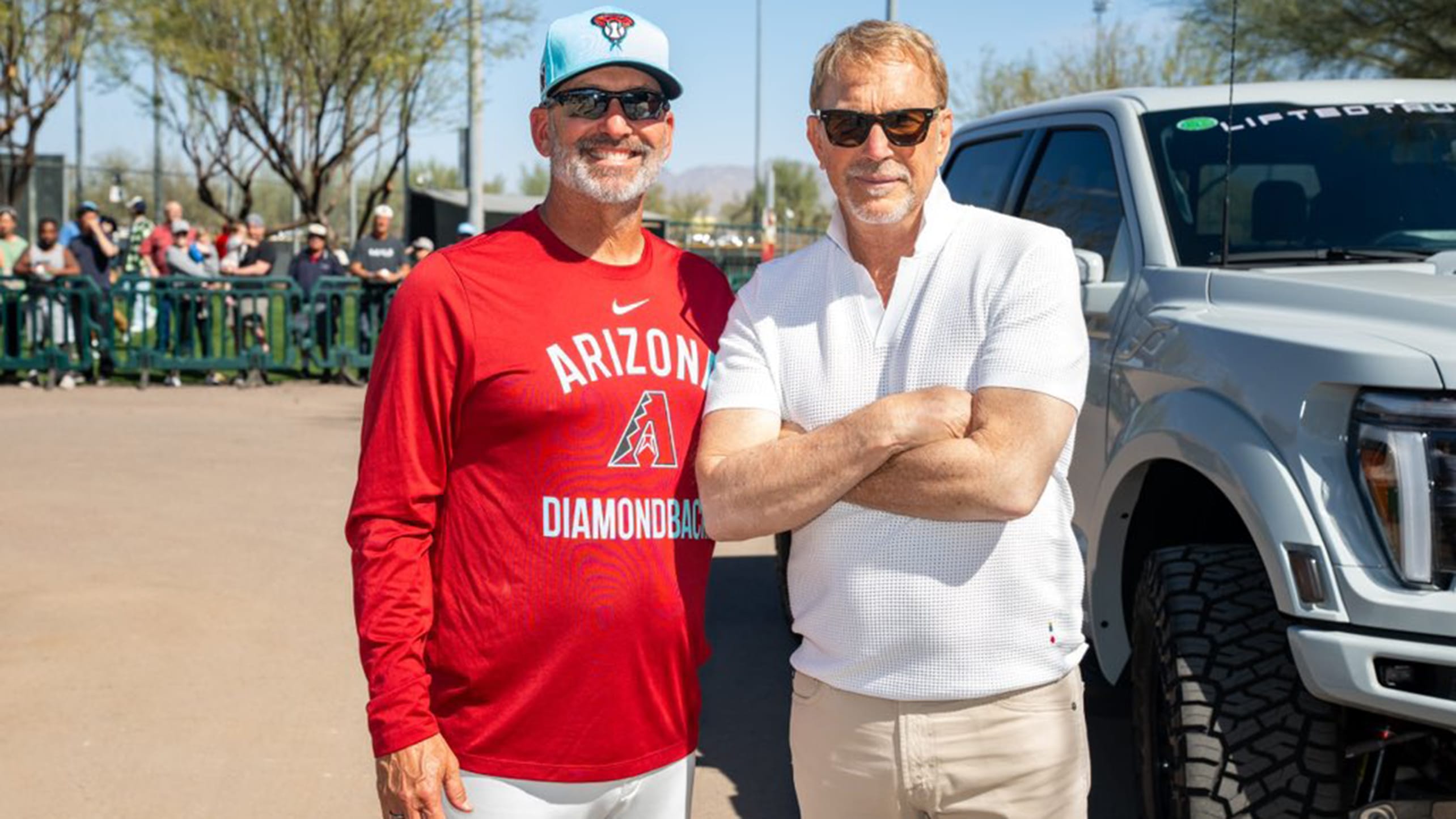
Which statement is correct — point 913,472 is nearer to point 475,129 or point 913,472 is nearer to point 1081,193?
point 1081,193

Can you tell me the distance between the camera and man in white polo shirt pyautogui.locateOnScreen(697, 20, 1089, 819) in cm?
249

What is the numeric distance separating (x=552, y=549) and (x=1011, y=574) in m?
0.76

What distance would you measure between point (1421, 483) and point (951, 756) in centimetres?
120

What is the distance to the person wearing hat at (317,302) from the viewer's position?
16.8 meters

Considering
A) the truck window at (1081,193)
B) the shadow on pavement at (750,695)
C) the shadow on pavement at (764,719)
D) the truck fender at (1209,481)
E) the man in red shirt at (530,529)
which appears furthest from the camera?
the shadow on pavement at (750,695)

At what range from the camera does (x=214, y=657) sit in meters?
6.35

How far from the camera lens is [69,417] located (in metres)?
13.6

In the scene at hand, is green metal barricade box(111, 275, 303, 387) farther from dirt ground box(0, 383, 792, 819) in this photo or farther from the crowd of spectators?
dirt ground box(0, 383, 792, 819)

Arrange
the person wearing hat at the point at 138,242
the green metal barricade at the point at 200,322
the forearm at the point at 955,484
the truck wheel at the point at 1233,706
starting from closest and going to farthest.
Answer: the forearm at the point at 955,484
the truck wheel at the point at 1233,706
the green metal barricade at the point at 200,322
the person wearing hat at the point at 138,242

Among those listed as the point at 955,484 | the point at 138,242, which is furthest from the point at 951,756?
the point at 138,242

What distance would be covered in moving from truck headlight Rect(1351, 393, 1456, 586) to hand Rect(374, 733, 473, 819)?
1881mm

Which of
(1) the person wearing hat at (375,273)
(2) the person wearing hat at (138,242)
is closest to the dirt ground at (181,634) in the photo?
(1) the person wearing hat at (375,273)

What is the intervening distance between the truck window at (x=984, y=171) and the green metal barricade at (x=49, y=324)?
12092 millimetres

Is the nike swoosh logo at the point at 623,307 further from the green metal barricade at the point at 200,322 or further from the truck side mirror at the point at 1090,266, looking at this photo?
the green metal barricade at the point at 200,322
